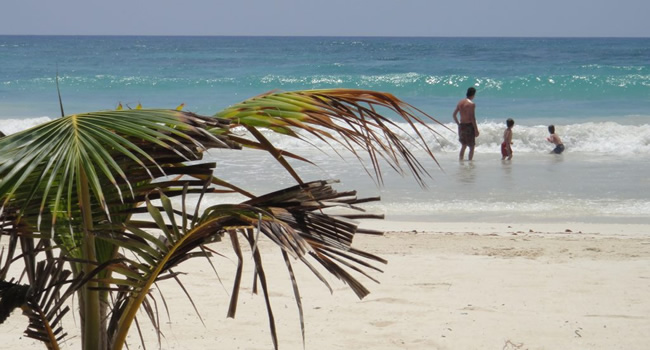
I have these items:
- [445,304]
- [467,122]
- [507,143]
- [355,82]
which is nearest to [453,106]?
[355,82]

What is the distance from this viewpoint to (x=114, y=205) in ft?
7.39

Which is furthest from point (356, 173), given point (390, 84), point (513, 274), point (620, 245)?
point (390, 84)

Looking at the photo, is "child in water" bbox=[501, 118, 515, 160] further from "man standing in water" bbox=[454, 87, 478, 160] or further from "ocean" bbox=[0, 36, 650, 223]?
"man standing in water" bbox=[454, 87, 478, 160]

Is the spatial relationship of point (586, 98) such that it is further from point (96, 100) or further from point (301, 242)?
point (301, 242)

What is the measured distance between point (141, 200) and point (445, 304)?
2.94 metres

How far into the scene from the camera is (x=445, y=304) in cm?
489

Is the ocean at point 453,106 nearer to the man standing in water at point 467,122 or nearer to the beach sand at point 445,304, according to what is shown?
the man standing in water at point 467,122

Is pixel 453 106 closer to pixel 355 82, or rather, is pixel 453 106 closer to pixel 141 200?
pixel 355 82

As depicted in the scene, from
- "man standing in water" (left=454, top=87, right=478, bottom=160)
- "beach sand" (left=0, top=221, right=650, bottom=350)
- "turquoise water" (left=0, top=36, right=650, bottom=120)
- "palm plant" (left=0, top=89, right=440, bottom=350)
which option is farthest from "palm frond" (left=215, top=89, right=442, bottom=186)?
"turquoise water" (left=0, top=36, right=650, bottom=120)

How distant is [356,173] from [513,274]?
19.0 feet

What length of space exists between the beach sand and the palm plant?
1.99 meters

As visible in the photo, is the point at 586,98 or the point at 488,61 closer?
the point at 586,98

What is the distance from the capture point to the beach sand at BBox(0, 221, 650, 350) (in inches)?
168

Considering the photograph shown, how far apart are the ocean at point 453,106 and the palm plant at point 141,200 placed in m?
0.58
